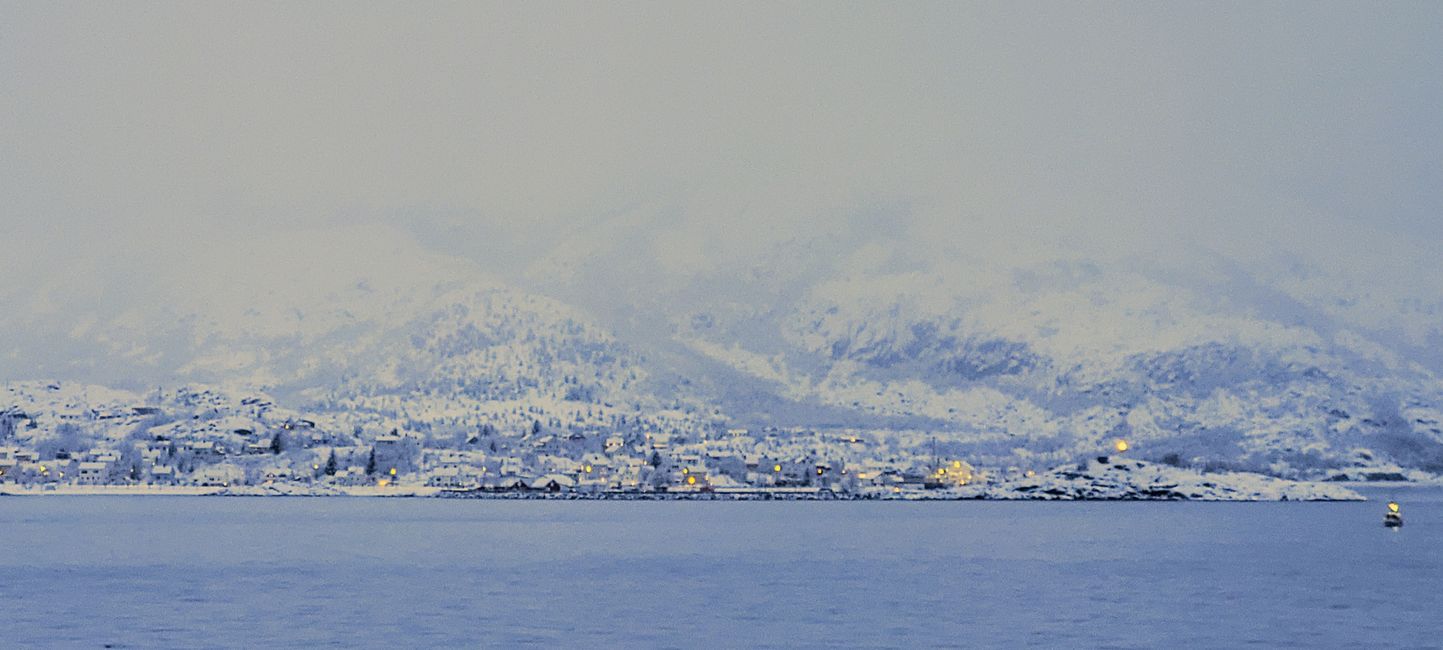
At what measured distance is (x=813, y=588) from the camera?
10275 cm

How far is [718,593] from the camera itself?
3967 inches

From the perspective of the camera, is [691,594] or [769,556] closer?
→ [691,594]

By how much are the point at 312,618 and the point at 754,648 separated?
22862 mm

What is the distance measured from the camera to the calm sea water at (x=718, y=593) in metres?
77.0

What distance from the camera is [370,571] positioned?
385 ft

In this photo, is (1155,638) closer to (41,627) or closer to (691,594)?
(691,594)

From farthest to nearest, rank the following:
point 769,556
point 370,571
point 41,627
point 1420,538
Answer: point 1420,538 → point 769,556 → point 370,571 → point 41,627

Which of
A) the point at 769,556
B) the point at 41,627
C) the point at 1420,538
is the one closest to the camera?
the point at 41,627

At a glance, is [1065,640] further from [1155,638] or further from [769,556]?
[769,556]

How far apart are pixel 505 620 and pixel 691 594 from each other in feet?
64.6

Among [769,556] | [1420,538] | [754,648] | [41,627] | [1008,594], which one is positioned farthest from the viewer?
[1420,538]

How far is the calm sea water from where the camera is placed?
253 ft

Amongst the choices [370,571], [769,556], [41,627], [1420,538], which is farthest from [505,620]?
[1420,538]

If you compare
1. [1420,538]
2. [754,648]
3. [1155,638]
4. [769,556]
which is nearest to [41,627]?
[754,648]
